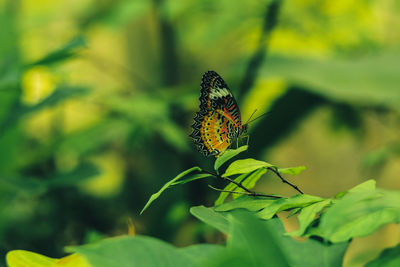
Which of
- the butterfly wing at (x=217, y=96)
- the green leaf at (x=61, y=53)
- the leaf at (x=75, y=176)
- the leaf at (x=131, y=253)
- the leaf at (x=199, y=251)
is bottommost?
the leaf at (x=75, y=176)

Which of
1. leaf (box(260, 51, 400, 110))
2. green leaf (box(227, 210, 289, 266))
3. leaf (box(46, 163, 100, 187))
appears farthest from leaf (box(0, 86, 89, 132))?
green leaf (box(227, 210, 289, 266))

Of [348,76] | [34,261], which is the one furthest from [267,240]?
[348,76]

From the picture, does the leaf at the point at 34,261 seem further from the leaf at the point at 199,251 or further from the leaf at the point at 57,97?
the leaf at the point at 57,97

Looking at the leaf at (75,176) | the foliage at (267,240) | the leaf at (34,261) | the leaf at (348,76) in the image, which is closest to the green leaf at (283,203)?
the foliage at (267,240)

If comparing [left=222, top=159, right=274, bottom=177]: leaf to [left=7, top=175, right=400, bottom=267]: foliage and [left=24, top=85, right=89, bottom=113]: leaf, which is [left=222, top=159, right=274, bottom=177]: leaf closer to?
[left=7, top=175, right=400, bottom=267]: foliage

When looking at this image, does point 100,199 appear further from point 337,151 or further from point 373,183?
point 373,183

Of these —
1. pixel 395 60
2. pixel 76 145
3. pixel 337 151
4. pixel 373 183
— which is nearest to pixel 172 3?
pixel 76 145

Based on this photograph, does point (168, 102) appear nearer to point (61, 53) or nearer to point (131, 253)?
point (61, 53)
